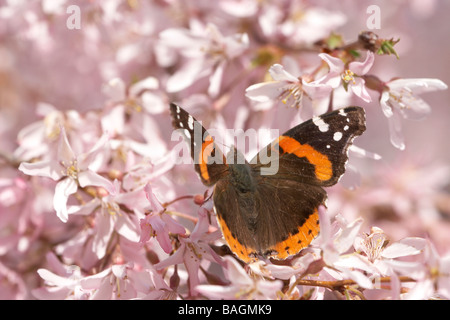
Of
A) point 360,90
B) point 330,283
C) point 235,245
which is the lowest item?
point 330,283

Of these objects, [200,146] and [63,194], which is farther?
[63,194]

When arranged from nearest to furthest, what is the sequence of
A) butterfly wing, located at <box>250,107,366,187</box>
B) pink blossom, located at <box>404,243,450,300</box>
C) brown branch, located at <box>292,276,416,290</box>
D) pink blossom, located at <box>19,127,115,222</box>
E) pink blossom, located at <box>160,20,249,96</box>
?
1. pink blossom, located at <box>404,243,450,300</box>
2. brown branch, located at <box>292,276,416,290</box>
3. butterfly wing, located at <box>250,107,366,187</box>
4. pink blossom, located at <box>19,127,115,222</box>
5. pink blossom, located at <box>160,20,249,96</box>

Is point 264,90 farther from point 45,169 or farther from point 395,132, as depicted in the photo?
point 45,169

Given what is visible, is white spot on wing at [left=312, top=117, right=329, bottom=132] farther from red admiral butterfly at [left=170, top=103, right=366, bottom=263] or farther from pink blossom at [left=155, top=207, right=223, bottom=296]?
pink blossom at [left=155, top=207, right=223, bottom=296]

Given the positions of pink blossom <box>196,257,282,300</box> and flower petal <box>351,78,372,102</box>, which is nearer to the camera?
pink blossom <box>196,257,282,300</box>

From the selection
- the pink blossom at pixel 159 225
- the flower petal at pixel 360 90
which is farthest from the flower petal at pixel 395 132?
the pink blossom at pixel 159 225

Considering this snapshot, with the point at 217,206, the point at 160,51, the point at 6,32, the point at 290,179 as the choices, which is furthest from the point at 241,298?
the point at 6,32

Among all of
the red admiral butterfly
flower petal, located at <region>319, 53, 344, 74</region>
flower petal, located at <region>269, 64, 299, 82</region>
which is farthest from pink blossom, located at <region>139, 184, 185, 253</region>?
flower petal, located at <region>319, 53, 344, 74</region>

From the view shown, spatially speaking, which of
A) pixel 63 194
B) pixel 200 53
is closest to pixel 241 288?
pixel 63 194
